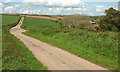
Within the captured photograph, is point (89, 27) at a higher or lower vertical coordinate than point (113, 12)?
lower

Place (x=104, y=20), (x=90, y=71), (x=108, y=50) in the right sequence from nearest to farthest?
(x=90, y=71)
(x=108, y=50)
(x=104, y=20)

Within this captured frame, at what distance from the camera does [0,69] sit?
739 cm

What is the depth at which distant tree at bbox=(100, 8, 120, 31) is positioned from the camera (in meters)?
34.2

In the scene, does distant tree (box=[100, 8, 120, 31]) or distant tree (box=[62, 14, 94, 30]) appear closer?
distant tree (box=[100, 8, 120, 31])

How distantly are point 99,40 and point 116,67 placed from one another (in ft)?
20.3

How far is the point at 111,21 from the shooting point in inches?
1380

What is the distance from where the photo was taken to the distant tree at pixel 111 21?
34172mm

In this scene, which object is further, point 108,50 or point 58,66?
point 108,50

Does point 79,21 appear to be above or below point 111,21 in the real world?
below

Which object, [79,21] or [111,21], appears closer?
[111,21]

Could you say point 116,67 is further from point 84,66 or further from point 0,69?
point 0,69

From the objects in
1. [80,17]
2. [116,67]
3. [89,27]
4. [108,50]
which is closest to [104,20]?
[89,27]

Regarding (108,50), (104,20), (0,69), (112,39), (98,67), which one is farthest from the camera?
(104,20)

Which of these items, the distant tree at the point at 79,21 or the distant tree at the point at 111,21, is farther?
the distant tree at the point at 79,21
